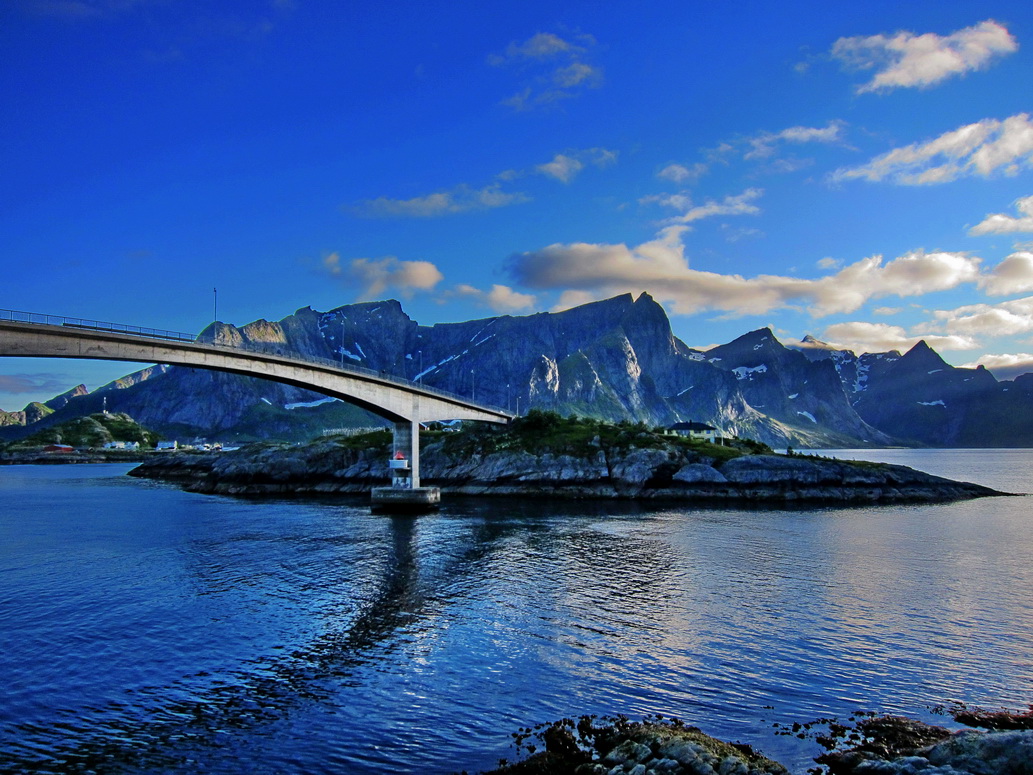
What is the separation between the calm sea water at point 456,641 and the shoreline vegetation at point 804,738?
987 mm

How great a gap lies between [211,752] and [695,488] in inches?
3829

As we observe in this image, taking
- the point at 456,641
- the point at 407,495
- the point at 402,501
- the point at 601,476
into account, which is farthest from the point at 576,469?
the point at 456,641

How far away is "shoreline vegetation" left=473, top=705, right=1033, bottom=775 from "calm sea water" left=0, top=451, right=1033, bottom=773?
0.99m

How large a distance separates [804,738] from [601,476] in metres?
93.1

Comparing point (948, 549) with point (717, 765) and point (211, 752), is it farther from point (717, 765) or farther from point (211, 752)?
point (211, 752)

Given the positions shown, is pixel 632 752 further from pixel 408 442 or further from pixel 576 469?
pixel 576 469

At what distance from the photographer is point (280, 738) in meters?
20.3

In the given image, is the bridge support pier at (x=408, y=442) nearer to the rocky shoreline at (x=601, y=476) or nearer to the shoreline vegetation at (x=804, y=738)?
the rocky shoreline at (x=601, y=476)

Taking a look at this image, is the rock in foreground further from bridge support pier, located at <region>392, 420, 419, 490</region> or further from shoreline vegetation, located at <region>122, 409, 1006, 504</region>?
shoreline vegetation, located at <region>122, 409, 1006, 504</region>

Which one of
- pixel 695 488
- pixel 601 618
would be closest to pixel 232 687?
pixel 601 618

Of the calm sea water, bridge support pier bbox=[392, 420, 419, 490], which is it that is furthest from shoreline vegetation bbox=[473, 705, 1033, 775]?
bridge support pier bbox=[392, 420, 419, 490]

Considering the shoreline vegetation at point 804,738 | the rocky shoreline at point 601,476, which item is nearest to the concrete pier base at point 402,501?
the rocky shoreline at point 601,476

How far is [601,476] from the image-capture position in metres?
112

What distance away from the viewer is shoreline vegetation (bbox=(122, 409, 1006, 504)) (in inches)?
4193
